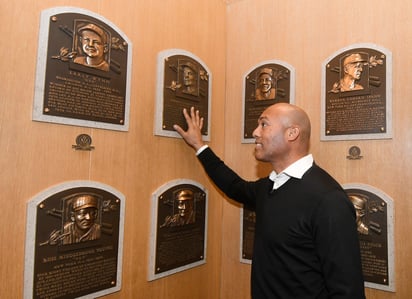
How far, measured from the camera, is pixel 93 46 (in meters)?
1.30

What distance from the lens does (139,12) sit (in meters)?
1.52

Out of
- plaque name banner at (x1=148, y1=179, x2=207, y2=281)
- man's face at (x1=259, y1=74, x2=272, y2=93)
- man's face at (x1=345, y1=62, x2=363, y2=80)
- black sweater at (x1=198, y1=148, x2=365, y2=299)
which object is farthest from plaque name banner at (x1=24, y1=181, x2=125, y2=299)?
man's face at (x1=345, y1=62, x2=363, y2=80)

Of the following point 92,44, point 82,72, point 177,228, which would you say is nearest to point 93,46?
point 92,44

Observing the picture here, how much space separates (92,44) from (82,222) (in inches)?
27.8

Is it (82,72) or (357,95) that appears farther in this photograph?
(357,95)

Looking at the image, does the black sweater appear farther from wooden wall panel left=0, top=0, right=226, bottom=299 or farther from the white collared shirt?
wooden wall panel left=0, top=0, right=226, bottom=299

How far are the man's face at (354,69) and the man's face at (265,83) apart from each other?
1.36ft

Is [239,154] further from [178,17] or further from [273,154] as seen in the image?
[178,17]

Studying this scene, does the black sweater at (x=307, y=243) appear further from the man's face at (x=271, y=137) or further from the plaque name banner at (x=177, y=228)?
the plaque name banner at (x=177, y=228)

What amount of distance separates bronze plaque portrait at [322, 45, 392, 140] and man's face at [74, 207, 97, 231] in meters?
1.19

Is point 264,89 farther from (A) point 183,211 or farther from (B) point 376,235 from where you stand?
(B) point 376,235

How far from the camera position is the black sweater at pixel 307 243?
1.13 meters

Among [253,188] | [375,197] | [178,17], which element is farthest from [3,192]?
[375,197]

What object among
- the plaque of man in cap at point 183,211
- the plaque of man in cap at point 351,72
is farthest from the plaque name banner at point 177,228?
the plaque of man in cap at point 351,72
